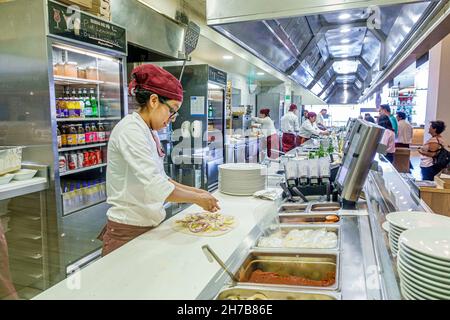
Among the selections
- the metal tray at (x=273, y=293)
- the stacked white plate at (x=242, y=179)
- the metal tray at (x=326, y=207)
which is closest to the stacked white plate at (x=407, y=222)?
the metal tray at (x=273, y=293)

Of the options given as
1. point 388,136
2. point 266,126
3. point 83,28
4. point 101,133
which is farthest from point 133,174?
point 266,126

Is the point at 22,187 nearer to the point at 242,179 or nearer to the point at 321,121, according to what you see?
the point at 242,179

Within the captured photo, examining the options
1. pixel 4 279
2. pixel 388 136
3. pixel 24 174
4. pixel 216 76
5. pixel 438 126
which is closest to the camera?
pixel 4 279

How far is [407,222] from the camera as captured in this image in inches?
44.4

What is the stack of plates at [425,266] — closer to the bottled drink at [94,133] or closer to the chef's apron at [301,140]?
the bottled drink at [94,133]

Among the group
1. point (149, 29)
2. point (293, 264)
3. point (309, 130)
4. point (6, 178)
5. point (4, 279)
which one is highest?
point (149, 29)

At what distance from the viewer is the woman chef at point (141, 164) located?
1.45 metres

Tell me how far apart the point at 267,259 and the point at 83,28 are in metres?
2.43

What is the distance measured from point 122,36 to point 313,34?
1892 millimetres

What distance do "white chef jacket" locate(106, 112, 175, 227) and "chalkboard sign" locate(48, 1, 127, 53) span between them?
4.93ft

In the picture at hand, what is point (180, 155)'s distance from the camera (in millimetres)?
5246

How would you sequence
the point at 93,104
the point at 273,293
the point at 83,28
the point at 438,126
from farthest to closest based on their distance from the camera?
the point at 438,126 → the point at 93,104 → the point at 83,28 → the point at 273,293

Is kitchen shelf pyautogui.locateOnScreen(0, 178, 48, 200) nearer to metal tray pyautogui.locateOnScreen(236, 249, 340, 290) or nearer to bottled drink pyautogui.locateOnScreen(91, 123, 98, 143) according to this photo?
bottled drink pyautogui.locateOnScreen(91, 123, 98, 143)
